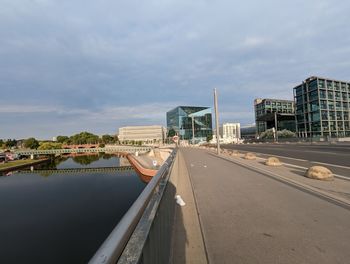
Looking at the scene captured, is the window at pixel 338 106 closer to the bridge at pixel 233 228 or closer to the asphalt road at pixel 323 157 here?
the asphalt road at pixel 323 157

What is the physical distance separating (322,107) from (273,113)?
16.9m

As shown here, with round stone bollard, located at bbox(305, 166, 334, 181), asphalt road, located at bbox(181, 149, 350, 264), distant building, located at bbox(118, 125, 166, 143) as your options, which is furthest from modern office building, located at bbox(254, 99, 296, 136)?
asphalt road, located at bbox(181, 149, 350, 264)

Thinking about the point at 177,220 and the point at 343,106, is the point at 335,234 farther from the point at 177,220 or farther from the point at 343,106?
the point at 343,106

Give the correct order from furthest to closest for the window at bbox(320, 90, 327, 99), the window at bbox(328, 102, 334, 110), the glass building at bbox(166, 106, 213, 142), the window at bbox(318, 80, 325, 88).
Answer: the glass building at bbox(166, 106, 213, 142), the window at bbox(328, 102, 334, 110), the window at bbox(320, 90, 327, 99), the window at bbox(318, 80, 325, 88)

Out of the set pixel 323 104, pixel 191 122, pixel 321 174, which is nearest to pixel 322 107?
pixel 323 104

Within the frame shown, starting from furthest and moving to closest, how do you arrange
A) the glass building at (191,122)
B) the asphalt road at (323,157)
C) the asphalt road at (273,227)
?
the glass building at (191,122) → the asphalt road at (323,157) → the asphalt road at (273,227)

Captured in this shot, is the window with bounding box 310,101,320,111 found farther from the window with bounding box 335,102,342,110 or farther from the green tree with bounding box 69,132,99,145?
the green tree with bounding box 69,132,99,145

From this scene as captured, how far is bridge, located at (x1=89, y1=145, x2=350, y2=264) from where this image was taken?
8.06ft

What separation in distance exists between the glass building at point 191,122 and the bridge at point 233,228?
127m

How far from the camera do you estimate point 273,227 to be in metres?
5.27

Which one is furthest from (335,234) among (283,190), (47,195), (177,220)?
(47,195)

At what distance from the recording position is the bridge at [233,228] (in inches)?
96.7

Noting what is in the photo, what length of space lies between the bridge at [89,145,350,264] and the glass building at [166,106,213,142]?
126760 mm

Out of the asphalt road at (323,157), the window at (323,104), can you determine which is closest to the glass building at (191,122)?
the window at (323,104)
